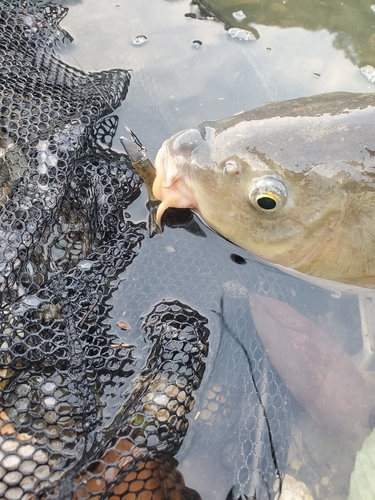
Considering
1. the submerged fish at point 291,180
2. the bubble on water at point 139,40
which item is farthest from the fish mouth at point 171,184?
the bubble on water at point 139,40

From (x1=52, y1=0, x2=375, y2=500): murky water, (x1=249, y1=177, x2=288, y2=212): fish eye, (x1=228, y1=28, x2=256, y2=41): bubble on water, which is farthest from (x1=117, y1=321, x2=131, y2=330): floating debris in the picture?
(x1=228, y1=28, x2=256, y2=41): bubble on water

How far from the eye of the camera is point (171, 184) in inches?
79.4

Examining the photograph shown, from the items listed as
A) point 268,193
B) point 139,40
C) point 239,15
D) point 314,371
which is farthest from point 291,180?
point 239,15

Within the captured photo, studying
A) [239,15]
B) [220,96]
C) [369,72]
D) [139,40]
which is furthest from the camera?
[239,15]

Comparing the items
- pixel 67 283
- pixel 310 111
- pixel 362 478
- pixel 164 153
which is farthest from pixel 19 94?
pixel 362 478

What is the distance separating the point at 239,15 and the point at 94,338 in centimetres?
305

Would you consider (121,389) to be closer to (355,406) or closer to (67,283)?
(67,283)

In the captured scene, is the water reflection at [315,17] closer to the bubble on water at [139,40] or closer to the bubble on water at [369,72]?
the bubble on water at [369,72]

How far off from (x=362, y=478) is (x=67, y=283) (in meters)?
1.57

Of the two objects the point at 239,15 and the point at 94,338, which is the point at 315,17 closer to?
the point at 239,15

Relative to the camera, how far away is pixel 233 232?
6.72ft

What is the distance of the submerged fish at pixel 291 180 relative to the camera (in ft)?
6.09

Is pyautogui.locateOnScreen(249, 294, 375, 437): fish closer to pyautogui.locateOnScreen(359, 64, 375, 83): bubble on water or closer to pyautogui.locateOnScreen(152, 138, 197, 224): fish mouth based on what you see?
pyautogui.locateOnScreen(152, 138, 197, 224): fish mouth

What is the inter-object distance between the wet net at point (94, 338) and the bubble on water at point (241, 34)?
1598mm
